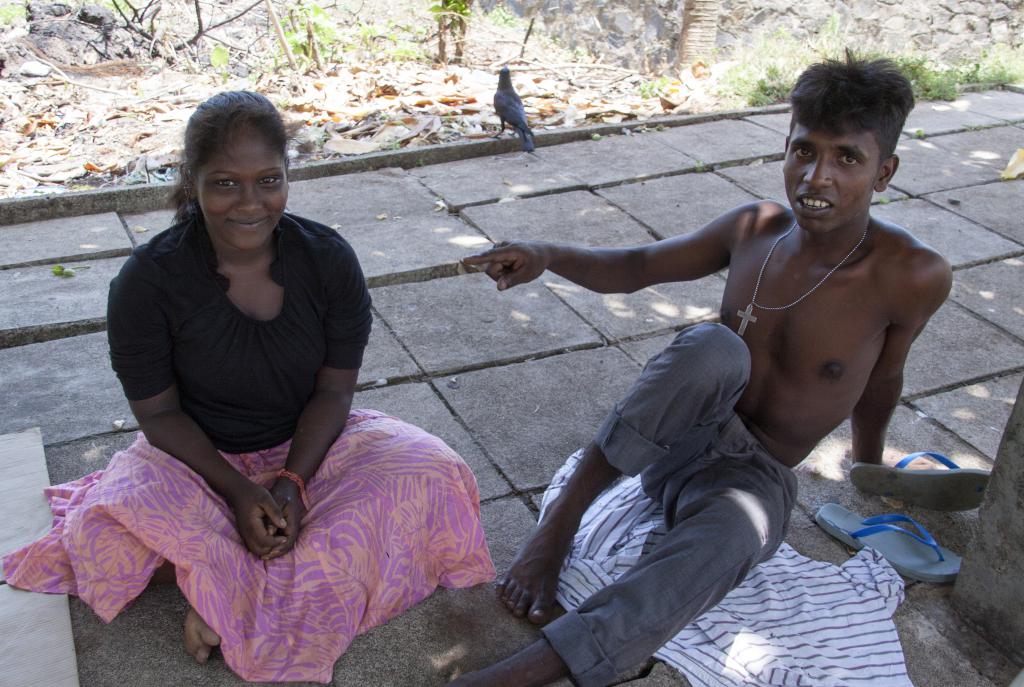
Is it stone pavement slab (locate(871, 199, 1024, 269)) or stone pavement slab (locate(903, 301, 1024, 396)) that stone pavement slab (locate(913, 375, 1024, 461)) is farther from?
stone pavement slab (locate(871, 199, 1024, 269))

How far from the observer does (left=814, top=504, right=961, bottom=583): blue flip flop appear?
8.52 feet

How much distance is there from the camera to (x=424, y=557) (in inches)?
96.1

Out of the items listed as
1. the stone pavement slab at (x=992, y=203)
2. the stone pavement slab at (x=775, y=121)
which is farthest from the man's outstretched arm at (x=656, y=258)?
the stone pavement slab at (x=775, y=121)

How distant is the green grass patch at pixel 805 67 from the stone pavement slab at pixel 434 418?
447 cm

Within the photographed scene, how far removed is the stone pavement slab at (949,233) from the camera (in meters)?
4.66

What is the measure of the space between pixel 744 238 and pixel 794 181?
340 millimetres

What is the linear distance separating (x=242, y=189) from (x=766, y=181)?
391cm

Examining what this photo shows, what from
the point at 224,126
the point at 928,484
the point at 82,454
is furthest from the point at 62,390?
the point at 928,484

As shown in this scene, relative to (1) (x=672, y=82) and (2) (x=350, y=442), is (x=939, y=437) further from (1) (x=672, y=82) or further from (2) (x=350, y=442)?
(1) (x=672, y=82)

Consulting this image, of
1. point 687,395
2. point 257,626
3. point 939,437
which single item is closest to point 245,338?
point 257,626

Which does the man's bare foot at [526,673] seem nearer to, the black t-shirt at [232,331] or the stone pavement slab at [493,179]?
the black t-shirt at [232,331]

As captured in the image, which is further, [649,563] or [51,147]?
[51,147]

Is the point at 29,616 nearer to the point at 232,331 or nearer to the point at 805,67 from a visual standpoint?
the point at 232,331

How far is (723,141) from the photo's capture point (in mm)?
6141
